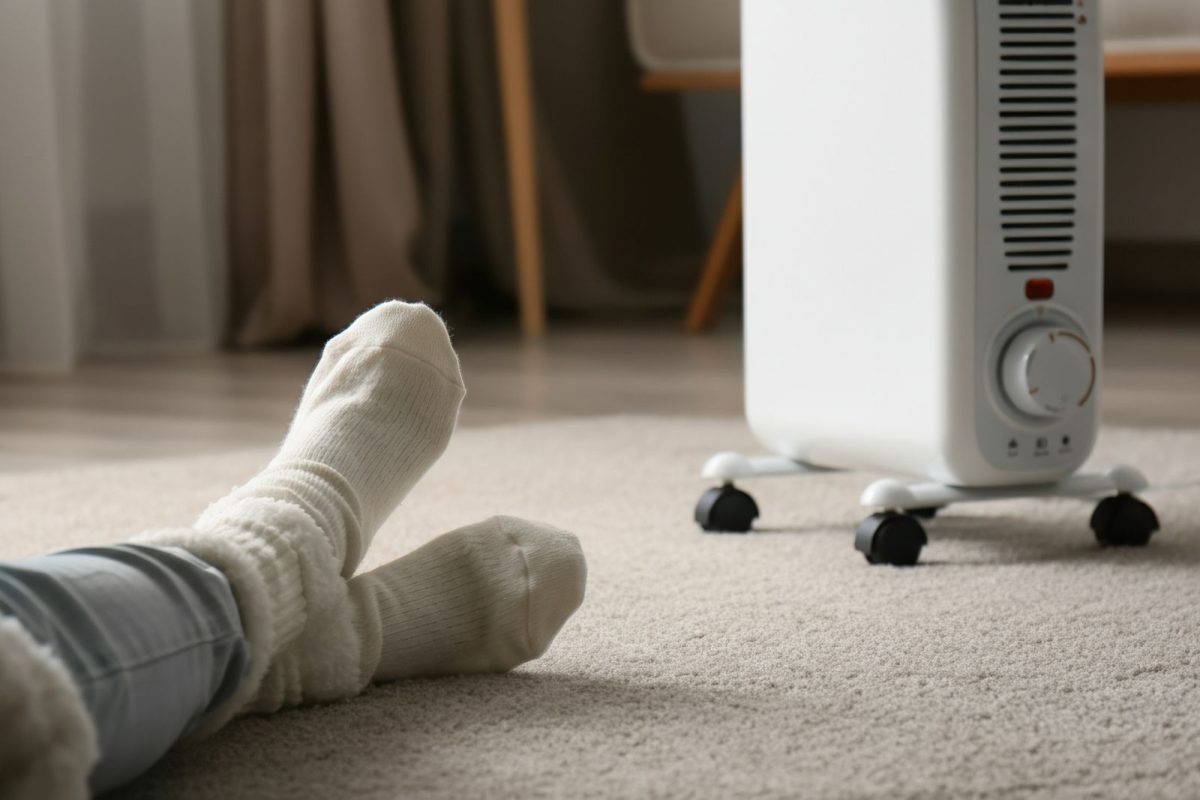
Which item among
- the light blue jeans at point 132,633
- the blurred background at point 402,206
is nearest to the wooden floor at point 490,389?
the blurred background at point 402,206

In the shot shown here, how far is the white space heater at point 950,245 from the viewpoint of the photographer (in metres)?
0.99

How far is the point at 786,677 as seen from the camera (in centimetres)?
78

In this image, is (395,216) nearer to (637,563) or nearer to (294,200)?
(294,200)

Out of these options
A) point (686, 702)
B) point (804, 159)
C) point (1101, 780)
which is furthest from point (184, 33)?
point (1101, 780)

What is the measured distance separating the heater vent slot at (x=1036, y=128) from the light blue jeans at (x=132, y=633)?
1.94ft

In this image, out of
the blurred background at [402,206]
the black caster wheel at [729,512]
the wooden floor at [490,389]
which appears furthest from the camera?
the blurred background at [402,206]

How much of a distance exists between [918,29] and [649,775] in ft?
1.81

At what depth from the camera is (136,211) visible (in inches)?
93.0

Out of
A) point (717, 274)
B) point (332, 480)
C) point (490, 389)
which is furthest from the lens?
point (717, 274)

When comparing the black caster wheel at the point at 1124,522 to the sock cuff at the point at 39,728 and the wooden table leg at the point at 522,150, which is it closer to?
the sock cuff at the point at 39,728

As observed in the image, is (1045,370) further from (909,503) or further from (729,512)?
(729,512)

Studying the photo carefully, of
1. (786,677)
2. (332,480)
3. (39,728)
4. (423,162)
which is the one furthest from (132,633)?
(423,162)

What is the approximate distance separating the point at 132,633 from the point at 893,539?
575mm

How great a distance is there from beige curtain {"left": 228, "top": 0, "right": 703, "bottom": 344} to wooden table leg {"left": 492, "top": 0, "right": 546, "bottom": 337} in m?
0.17
